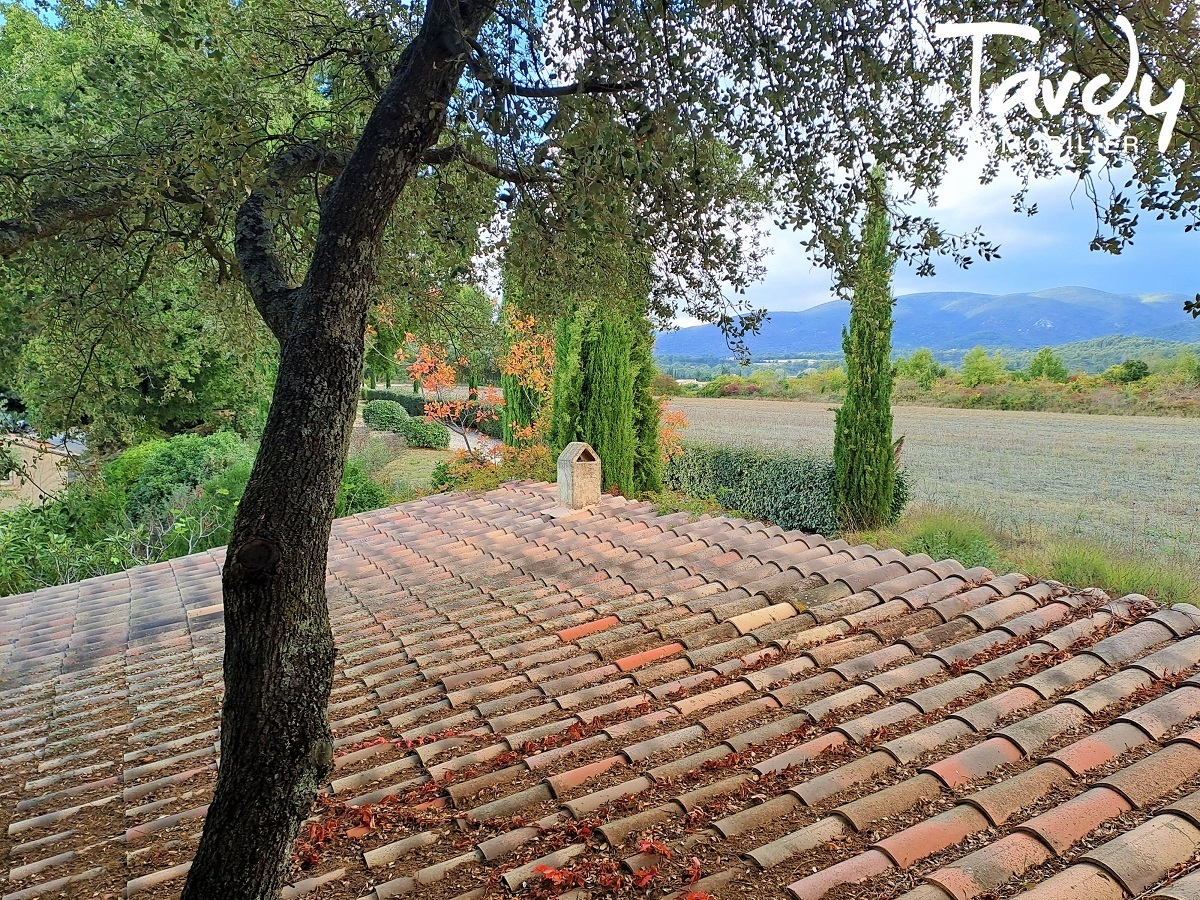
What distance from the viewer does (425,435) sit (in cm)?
2389

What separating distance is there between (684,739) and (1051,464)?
12386 millimetres

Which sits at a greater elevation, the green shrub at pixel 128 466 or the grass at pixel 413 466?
the green shrub at pixel 128 466

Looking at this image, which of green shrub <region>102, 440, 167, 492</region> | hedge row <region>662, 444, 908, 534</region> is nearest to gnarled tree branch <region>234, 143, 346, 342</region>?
hedge row <region>662, 444, 908, 534</region>

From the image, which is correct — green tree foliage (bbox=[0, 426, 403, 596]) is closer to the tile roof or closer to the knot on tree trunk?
the tile roof

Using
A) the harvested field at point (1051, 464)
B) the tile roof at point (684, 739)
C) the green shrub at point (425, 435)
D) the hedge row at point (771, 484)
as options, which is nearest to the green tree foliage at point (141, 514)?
the tile roof at point (684, 739)

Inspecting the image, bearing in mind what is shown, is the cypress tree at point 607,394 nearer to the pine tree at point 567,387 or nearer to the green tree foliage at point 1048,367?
the pine tree at point 567,387

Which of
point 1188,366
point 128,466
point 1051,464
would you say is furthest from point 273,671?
point 1188,366

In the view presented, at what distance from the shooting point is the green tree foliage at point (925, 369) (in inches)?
763

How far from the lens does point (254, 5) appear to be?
436 cm

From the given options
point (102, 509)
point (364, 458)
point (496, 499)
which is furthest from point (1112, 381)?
point (102, 509)

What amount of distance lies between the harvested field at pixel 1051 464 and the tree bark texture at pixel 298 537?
888 centimetres

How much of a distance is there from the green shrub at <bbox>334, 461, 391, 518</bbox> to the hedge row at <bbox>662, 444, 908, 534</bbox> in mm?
5864

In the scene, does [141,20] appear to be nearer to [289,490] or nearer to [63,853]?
[289,490]

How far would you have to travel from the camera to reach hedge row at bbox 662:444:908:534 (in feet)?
36.1
